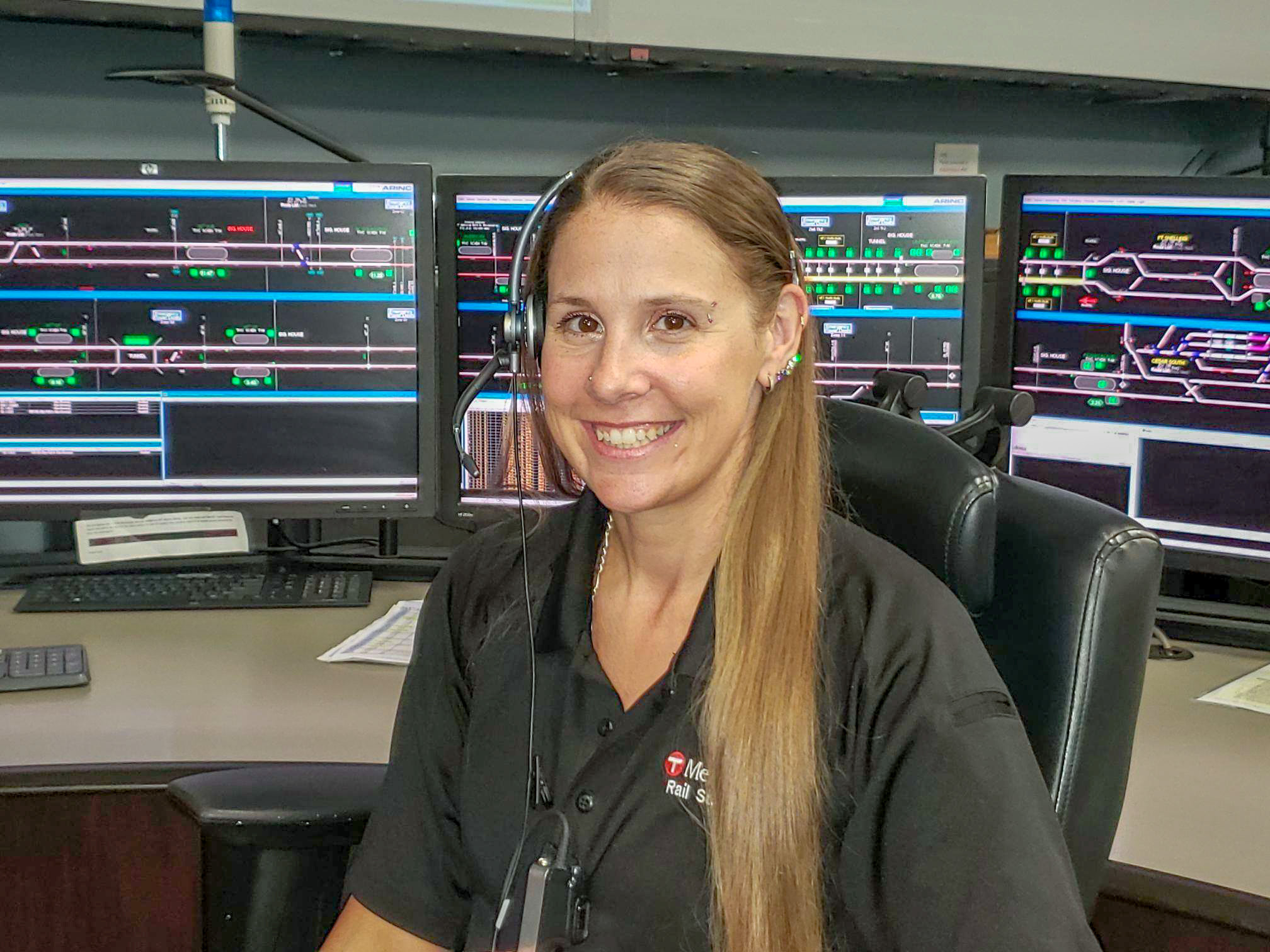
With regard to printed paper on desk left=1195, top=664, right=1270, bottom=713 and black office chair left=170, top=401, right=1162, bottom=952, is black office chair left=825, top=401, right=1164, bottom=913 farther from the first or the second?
printed paper on desk left=1195, top=664, right=1270, bottom=713

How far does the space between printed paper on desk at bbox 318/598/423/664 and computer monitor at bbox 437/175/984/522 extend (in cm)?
22

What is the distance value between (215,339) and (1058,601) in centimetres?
125

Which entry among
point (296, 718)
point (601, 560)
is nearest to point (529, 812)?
point (601, 560)

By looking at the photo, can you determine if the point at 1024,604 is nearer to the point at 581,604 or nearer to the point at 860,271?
the point at 581,604

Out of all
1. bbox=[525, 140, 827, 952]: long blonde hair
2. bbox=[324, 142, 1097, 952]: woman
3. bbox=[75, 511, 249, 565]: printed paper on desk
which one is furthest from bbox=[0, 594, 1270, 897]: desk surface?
bbox=[525, 140, 827, 952]: long blonde hair

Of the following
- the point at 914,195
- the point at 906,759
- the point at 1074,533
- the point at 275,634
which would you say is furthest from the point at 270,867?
the point at 914,195

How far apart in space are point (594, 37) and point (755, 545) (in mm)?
1520

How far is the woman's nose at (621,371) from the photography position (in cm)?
99

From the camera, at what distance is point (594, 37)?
226 cm

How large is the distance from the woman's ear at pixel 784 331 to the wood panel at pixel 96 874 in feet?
2.81

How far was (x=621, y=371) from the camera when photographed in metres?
0.99

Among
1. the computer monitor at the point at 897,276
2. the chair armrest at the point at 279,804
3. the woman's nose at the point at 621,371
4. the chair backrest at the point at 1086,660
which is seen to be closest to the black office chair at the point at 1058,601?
the chair backrest at the point at 1086,660

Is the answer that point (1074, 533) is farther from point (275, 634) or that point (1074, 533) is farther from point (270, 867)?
point (275, 634)

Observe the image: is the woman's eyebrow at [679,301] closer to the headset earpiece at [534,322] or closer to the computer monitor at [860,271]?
the headset earpiece at [534,322]
